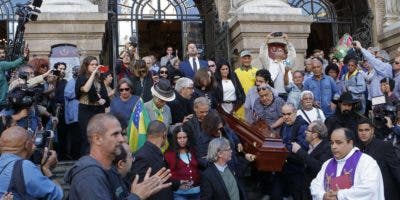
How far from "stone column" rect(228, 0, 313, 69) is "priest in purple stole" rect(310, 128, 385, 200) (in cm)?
878

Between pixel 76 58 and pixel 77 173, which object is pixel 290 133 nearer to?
pixel 77 173

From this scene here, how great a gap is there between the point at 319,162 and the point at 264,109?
1.83m

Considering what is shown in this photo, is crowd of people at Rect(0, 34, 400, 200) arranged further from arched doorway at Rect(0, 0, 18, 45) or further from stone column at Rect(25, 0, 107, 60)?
arched doorway at Rect(0, 0, 18, 45)

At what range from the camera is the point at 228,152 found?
7.15m

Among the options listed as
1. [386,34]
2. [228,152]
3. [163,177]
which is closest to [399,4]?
[386,34]

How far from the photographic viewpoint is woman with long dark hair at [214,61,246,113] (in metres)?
10.1

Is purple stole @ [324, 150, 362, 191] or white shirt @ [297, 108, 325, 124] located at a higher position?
white shirt @ [297, 108, 325, 124]

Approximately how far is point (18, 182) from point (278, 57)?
342 inches

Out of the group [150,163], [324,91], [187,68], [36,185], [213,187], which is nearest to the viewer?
[36,185]

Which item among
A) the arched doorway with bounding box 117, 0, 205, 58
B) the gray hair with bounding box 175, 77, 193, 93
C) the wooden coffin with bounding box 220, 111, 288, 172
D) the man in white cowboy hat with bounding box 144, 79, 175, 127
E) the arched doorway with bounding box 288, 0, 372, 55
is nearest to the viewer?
the wooden coffin with bounding box 220, 111, 288, 172

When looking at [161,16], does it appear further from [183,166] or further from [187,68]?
[183,166]

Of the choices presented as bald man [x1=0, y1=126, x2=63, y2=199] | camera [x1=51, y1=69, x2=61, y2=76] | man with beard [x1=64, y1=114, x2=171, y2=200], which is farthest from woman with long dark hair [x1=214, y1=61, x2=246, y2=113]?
man with beard [x1=64, y1=114, x2=171, y2=200]

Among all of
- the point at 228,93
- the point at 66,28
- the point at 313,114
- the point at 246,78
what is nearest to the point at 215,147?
the point at 313,114

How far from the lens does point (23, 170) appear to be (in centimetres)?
467
